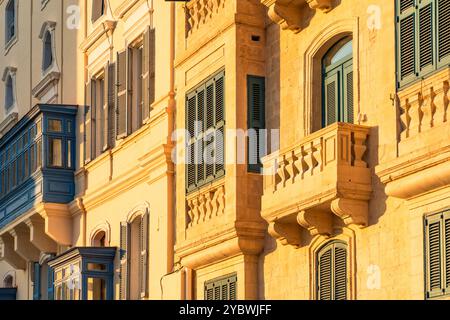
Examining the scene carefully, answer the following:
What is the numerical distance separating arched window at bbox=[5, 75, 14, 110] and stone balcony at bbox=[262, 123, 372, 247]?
19.1 m

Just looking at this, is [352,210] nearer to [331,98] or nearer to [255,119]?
[331,98]

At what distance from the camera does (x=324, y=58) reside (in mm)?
24547

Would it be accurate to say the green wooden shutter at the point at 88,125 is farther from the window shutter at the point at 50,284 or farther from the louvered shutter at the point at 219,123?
the louvered shutter at the point at 219,123

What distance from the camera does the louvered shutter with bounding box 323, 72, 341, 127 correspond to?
78.8 feet

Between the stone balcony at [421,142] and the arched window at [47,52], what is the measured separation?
1799 centimetres

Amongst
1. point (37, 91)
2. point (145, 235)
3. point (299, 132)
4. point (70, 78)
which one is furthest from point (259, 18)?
point (37, 91)

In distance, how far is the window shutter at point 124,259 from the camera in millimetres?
31788

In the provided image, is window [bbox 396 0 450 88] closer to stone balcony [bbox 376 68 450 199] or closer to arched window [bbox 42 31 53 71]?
stone balcony [bbox 376 68 450 199]

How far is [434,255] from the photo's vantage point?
2084 cm

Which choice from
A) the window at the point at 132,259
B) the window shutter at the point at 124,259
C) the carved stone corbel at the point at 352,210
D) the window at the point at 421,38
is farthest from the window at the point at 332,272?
the window shutter at the point at 124,259

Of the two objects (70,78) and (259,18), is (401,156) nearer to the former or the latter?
(259,18)

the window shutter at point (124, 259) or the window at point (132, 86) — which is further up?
the window at point (132, 86)

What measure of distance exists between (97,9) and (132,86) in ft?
11.7

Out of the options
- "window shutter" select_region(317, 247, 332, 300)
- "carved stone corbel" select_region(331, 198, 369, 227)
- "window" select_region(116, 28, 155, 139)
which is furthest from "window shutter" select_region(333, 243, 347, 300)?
"window" select_region(116, 28, 155, 139)
